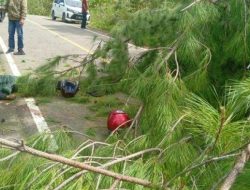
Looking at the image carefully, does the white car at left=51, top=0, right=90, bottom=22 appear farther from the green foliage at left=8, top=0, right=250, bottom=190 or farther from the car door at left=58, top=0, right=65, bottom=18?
the green foliage at left=8, top=0, right=250, bottom=190

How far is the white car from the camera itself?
2295cm

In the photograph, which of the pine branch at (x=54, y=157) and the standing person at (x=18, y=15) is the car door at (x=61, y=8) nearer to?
the standing person at (x=18, y=15)

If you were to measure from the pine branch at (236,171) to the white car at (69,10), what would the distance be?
69.9 feet

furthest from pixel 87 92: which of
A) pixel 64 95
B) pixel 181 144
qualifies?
pixel 181 144

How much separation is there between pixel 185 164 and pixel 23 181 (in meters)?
0.74

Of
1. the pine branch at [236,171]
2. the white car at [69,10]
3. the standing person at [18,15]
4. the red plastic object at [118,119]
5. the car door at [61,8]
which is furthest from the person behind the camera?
the car door at [61,8]

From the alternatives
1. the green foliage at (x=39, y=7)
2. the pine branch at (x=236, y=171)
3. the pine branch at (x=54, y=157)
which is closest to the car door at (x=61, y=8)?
the green foliage at (x=39, y=7)

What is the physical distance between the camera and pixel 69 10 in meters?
23.0

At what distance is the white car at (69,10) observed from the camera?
23.0 meters

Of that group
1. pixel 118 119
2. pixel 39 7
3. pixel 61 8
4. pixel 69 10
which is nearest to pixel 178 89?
pixel 118 119

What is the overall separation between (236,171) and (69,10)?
2244 cm

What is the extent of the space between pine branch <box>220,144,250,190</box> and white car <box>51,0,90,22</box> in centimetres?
2132

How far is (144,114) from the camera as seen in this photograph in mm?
2969

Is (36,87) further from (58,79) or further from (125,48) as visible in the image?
(125,48)
